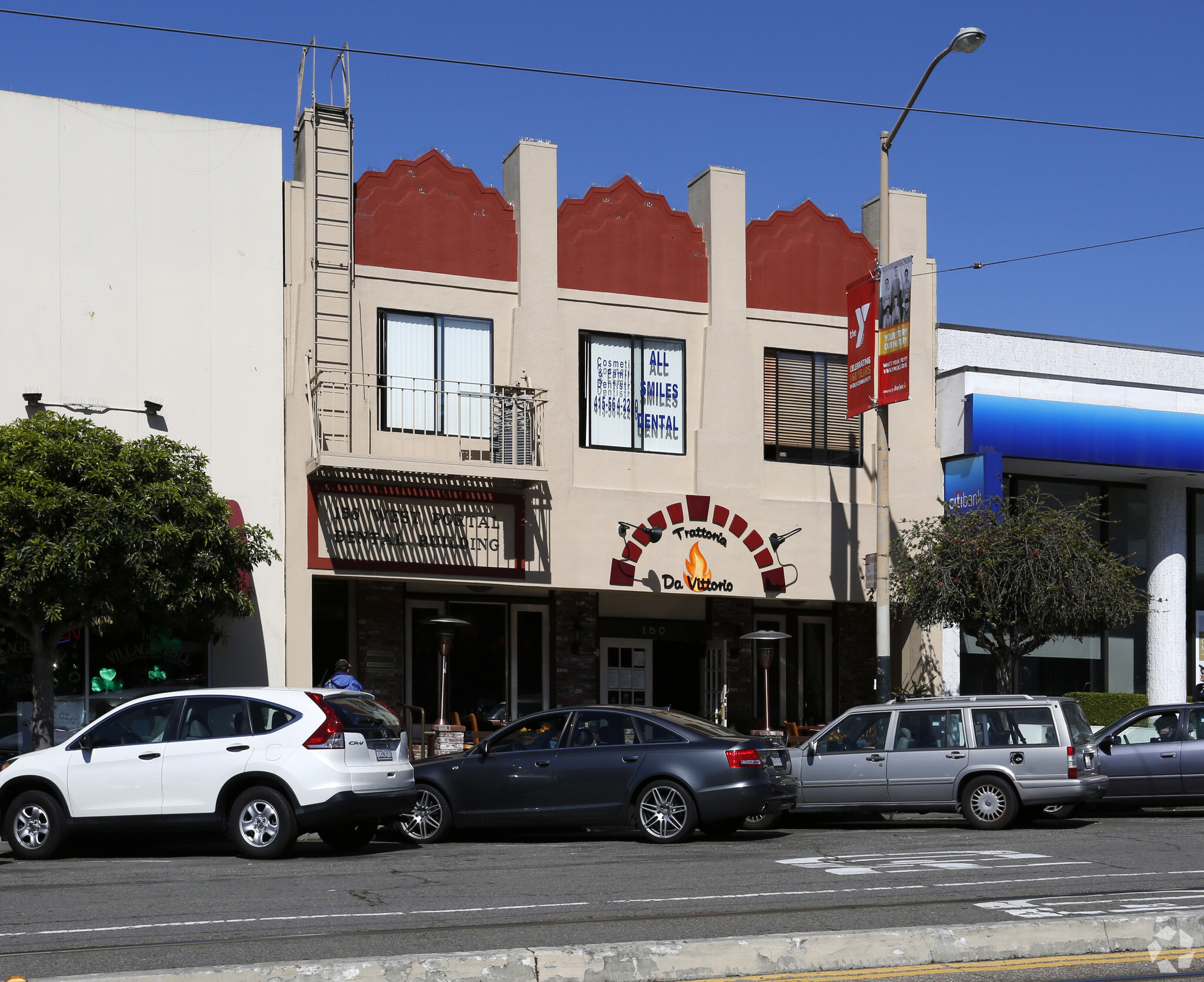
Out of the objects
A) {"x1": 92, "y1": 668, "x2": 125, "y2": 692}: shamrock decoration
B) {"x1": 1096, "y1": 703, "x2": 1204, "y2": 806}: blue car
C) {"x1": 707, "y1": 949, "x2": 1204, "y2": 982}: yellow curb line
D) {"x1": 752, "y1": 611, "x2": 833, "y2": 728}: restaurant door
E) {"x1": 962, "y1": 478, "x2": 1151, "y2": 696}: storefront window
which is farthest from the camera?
{"x1": 962, "y1": 478, "x2": 1151, "y2": 696}: storefront window

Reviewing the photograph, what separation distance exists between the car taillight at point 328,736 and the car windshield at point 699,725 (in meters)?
3.37

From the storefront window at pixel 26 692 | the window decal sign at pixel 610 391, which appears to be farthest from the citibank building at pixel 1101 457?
the storefront window at pixel 26 692

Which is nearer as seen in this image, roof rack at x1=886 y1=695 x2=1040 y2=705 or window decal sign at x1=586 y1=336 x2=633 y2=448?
roof rack at x1=886 y1=695 x2=1040 y2=705

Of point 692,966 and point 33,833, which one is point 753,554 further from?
point 692,966

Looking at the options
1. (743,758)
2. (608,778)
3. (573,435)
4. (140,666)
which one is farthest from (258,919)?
(573,435)

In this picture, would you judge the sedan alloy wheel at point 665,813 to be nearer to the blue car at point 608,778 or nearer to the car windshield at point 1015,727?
the blue car at point 608,778

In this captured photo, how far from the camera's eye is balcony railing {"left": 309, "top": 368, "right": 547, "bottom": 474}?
21.6 metres

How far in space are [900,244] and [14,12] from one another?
584 inches

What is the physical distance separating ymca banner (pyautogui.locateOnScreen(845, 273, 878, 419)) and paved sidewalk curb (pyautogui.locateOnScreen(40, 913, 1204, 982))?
14610 millimetres

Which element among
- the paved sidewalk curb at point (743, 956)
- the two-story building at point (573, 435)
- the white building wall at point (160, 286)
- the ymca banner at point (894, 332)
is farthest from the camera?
the two-story building at point (573, 435)

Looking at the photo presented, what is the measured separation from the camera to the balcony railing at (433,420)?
21.6m

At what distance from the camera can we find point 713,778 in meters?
14.4

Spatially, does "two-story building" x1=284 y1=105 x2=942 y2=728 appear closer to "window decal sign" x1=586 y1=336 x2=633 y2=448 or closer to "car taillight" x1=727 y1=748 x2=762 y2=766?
"window decal sign" x1=586 y1=336 x2=633 y2=448

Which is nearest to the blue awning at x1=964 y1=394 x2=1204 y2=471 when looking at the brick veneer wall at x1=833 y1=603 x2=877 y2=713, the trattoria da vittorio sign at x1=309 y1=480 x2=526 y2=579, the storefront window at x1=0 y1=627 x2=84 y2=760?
the brick veneer wall at x1=833 y1=603 x2=877 y2=713
